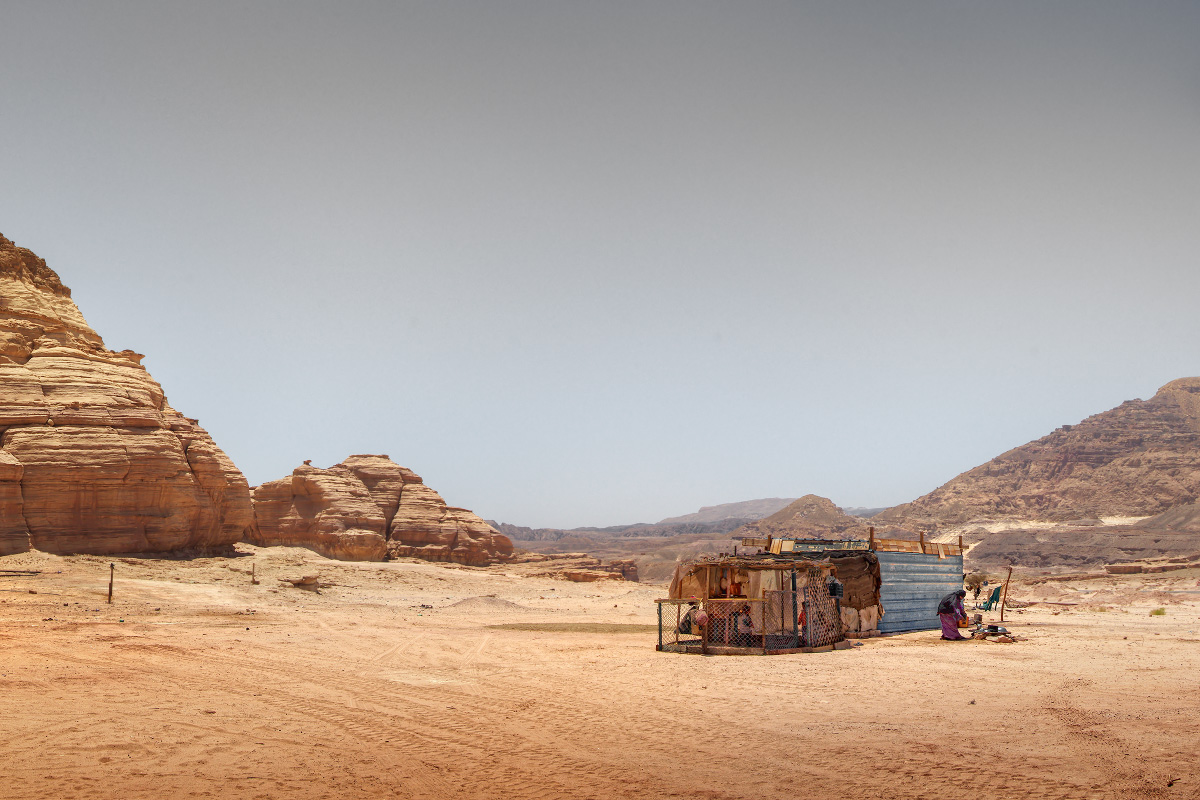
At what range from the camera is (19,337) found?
3173 cm

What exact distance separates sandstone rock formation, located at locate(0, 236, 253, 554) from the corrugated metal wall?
28597 millimetres

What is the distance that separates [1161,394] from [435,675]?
17232 centimetres

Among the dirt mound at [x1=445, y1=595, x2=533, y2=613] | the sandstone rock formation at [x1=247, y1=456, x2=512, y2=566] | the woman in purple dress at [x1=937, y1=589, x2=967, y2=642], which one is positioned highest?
the sandstone rock formation at [x1=247, y1=456, x2=512, y2=566]

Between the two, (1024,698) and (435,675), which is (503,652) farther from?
(1024,698)

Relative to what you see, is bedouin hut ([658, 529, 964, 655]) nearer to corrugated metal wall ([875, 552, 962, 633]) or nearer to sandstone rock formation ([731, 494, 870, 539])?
corrugated metal wall ([875, 552, 962, 633])

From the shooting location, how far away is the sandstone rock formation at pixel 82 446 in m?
28.7

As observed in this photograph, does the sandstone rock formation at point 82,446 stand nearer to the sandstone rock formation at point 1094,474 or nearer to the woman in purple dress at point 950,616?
the woman in purple dress at point 950,616

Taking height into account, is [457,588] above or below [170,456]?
below

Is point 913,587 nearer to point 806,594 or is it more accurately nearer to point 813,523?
point 806,594

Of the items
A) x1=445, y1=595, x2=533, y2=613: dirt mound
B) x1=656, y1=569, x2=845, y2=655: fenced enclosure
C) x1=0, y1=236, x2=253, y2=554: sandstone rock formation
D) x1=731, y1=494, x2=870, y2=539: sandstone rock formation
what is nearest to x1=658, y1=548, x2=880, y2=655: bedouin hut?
x1=656, y1=569, x2=845, y2=655: fenced enclosure

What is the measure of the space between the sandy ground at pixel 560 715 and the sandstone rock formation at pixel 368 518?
2728 centimetres

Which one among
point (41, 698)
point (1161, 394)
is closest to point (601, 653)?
point (41, 698)

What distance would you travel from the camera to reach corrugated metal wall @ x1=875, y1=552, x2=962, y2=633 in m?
21.8

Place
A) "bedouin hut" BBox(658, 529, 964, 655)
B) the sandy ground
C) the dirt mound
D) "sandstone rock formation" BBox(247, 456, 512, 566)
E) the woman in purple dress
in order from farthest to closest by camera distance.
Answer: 1. "sandstone rock formation" BBox(247, 456, 512, 566)
2. the dirt mound
3. the woman in purple dress
4. "bedouin hut" BBox(658, 529, 964, 655)
5. the sandy ground
